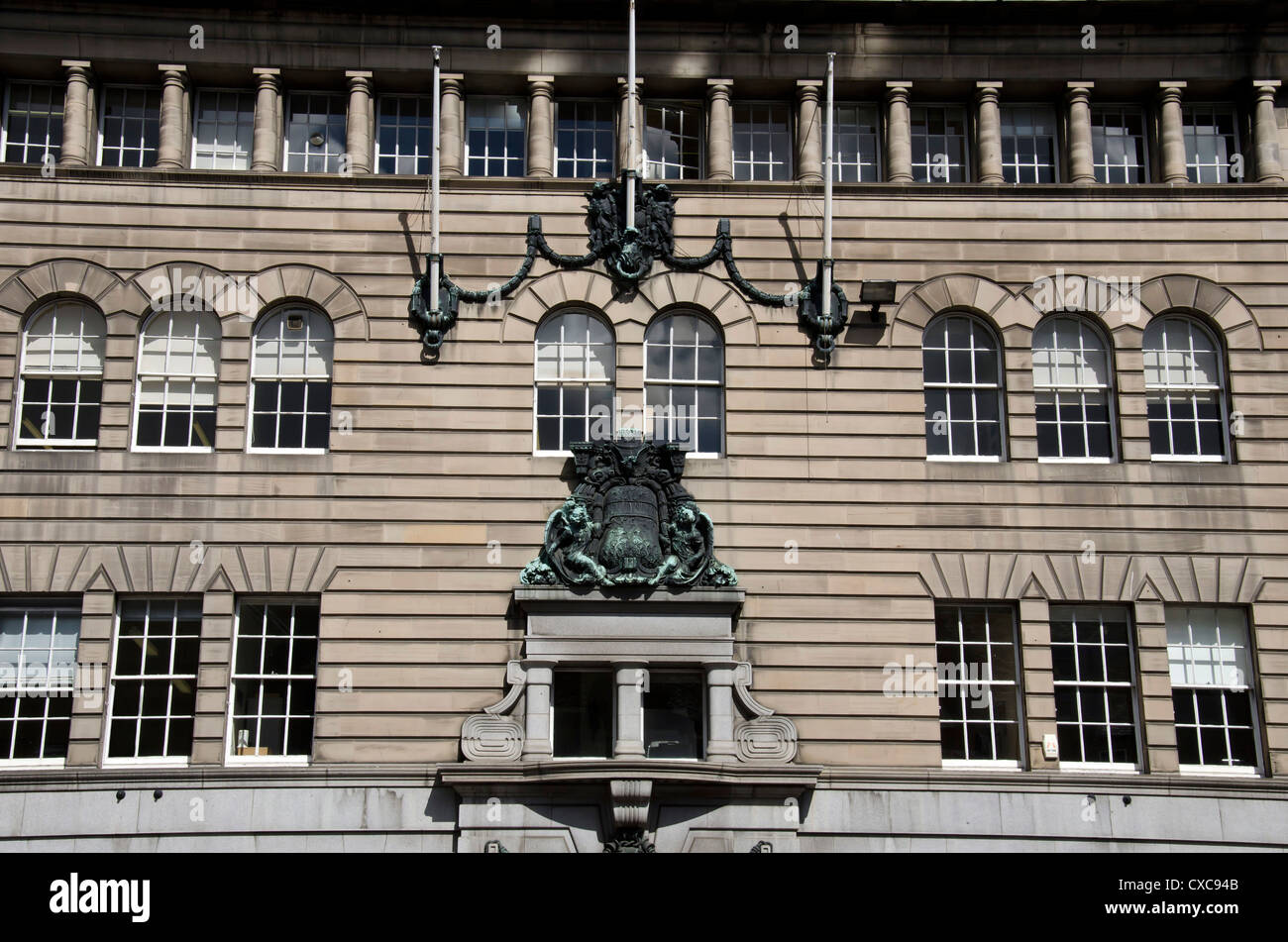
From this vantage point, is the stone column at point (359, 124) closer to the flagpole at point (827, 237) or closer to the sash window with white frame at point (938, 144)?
the flagpole at point (827, 237)

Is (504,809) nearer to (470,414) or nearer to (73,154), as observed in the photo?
(470,414)

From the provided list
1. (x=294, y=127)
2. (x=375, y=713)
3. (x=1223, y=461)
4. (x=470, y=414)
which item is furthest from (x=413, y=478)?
(x=1223, y=461)

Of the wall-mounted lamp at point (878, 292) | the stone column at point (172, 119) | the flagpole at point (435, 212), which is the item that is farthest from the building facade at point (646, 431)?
the flagpole at point (435, 212)

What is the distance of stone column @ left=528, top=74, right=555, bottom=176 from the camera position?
2294 centimetres

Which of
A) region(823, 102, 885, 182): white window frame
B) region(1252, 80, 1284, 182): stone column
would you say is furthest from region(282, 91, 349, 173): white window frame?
region(1252, 80, 1284, 182): stone column

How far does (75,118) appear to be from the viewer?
22.7m

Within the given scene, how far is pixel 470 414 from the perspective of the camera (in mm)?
22000

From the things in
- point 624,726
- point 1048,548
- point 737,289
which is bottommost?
point 624,726

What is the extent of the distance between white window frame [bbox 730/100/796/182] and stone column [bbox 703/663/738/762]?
8.06 m

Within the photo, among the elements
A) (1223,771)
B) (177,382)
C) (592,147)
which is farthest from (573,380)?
(1223,771)

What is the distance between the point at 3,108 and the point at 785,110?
12552 mm

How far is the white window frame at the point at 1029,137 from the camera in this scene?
23.8 meters

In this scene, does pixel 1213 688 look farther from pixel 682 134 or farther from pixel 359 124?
pixel 359 124

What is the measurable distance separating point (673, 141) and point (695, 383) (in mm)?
4272
